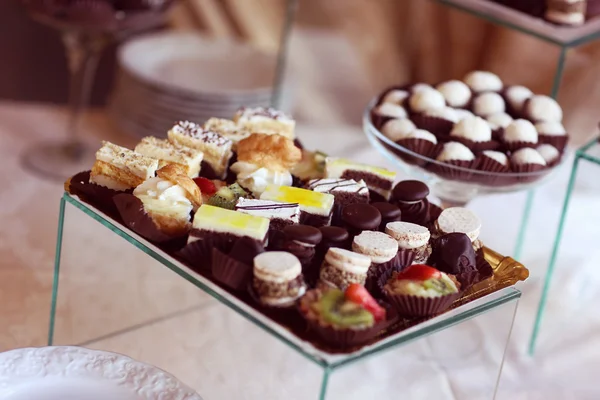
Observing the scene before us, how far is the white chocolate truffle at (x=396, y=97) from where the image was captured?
4.54 feet

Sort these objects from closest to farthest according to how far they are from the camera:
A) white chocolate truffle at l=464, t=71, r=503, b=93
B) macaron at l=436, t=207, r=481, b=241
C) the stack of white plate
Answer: macaron at l=436, t=207, r=481, b=241 < white chocolate truffle at l=464, t=71, r=503, b=93 < the stack of white plate

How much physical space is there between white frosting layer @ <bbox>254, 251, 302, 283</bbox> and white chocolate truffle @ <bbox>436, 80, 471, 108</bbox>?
59cm

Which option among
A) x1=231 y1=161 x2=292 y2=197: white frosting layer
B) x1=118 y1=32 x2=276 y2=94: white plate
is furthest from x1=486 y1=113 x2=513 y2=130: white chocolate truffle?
x1=118 y1=32 x2=276 y2=94: white plate

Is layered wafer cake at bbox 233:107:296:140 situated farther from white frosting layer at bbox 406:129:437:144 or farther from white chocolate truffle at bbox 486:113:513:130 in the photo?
white chocolate truffle at bbox 486:113:513:130

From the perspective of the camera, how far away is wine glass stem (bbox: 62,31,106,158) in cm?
188

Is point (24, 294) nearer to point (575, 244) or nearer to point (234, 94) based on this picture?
point (234, 94)

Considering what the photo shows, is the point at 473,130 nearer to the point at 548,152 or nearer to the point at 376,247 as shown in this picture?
the point at 548,152

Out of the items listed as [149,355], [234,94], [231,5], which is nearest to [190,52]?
[234,94]

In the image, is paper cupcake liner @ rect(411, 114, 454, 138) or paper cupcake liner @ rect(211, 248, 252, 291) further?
paper cupcake liner @ rect(411, 114, 454, 138)

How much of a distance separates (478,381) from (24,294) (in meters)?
0.70

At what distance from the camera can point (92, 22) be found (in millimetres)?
1740

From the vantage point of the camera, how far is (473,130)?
126cm

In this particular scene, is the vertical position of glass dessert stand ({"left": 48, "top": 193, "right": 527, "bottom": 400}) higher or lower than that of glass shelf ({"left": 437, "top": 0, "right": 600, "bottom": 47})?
lower

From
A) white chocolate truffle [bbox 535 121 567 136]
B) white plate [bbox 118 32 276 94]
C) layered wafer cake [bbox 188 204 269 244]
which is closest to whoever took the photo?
layered wafer cake [bbox 188 204 269 244]
